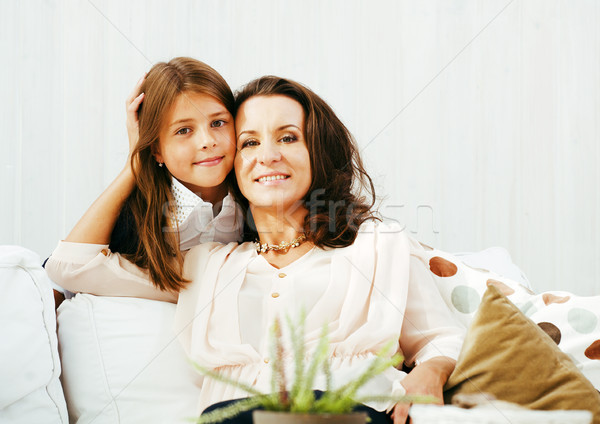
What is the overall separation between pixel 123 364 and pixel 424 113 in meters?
1.44

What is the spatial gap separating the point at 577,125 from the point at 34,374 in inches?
80.4

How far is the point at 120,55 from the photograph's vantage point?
2.16m

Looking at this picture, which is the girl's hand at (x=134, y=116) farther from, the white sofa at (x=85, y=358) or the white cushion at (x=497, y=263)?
the white cushion at (x=497, y=263)

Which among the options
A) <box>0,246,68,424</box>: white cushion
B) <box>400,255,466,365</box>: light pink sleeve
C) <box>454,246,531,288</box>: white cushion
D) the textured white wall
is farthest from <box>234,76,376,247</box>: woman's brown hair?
<box>0,246,68,424</box>: white cushion

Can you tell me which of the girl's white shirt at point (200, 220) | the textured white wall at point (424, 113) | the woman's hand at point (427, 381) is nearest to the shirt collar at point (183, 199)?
the girl's white shirt at point (200, 220)

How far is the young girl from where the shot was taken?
1520mm

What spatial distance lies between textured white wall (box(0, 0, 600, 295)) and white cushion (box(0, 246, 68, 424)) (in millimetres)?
903

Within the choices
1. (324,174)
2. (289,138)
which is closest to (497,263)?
(324,174)

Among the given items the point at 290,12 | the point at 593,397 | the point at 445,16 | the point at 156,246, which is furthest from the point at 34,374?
the point at 445,16

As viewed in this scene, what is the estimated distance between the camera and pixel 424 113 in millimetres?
2146

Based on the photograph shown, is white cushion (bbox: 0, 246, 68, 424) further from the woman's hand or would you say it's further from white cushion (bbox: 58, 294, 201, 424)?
the woman's hand

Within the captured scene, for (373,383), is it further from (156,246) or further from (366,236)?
(156,246)

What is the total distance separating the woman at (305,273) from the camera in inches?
52.6

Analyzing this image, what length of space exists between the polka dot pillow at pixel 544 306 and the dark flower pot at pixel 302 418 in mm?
722
